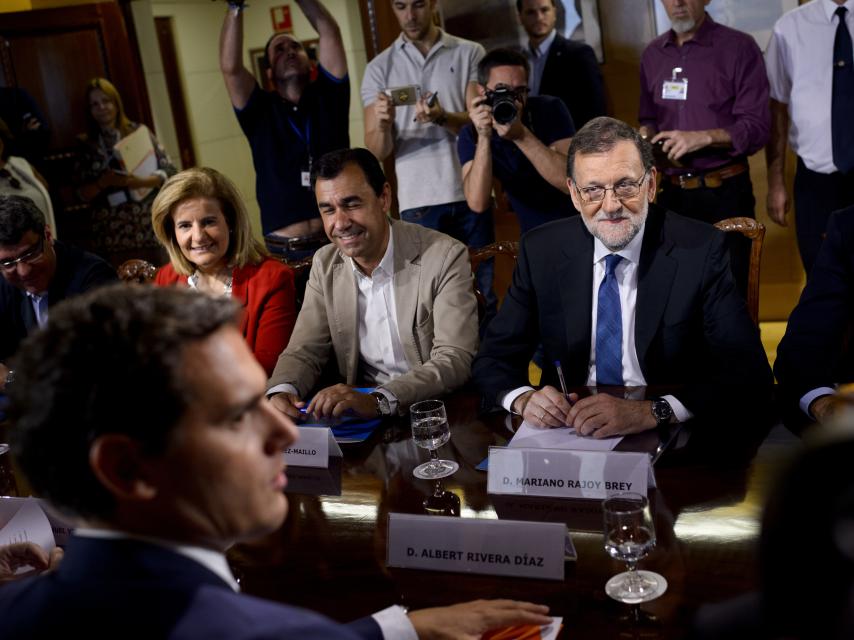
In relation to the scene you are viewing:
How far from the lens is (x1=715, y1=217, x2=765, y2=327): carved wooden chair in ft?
8.77

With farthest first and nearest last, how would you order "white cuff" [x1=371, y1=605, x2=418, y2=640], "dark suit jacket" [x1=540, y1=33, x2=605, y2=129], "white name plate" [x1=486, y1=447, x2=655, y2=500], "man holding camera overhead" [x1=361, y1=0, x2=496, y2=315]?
"dark suit jacket" [x1=540, y1=33, x2=605, y2=129] < "man holding camera overhead" [x1=361, y1=0, x2=496, y2=315] < "white name plate" [x1=486, y1=447, x2=655, y2=500] < "white cuff" [x1=371, y1=605, x2=418, y2=640]

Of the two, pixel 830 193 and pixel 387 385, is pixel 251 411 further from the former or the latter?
pixel 830 193

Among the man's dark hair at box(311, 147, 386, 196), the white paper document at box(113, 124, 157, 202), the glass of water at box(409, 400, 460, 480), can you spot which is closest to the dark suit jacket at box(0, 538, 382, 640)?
the glass of water at box(409, 400, 460, 480)

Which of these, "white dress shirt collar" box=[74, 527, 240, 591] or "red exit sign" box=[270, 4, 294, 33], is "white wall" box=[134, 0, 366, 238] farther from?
"white dress shirt collar" box=[74, 527, 240, 591]

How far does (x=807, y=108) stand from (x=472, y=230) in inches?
59.7

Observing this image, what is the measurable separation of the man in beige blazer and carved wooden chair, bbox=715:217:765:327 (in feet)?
2.67

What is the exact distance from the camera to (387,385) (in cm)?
229

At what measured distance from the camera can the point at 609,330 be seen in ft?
7.81

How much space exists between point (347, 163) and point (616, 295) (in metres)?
0.92

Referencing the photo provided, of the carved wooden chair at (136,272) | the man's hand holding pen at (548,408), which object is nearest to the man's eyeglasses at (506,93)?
the carved wooden chair at (136,272)

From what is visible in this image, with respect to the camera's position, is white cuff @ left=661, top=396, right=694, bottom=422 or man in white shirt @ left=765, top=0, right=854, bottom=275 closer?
white cuff @ left=661, top=396, right=694, bottom=422

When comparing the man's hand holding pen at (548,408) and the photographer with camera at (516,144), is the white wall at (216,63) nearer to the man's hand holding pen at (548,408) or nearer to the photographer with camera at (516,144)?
the photographer with camera at (516,144)

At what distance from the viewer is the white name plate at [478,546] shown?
54.6 inches

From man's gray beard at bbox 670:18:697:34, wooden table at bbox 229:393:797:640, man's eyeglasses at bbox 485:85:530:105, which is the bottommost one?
wooden table at bbox 229:393:797:640
